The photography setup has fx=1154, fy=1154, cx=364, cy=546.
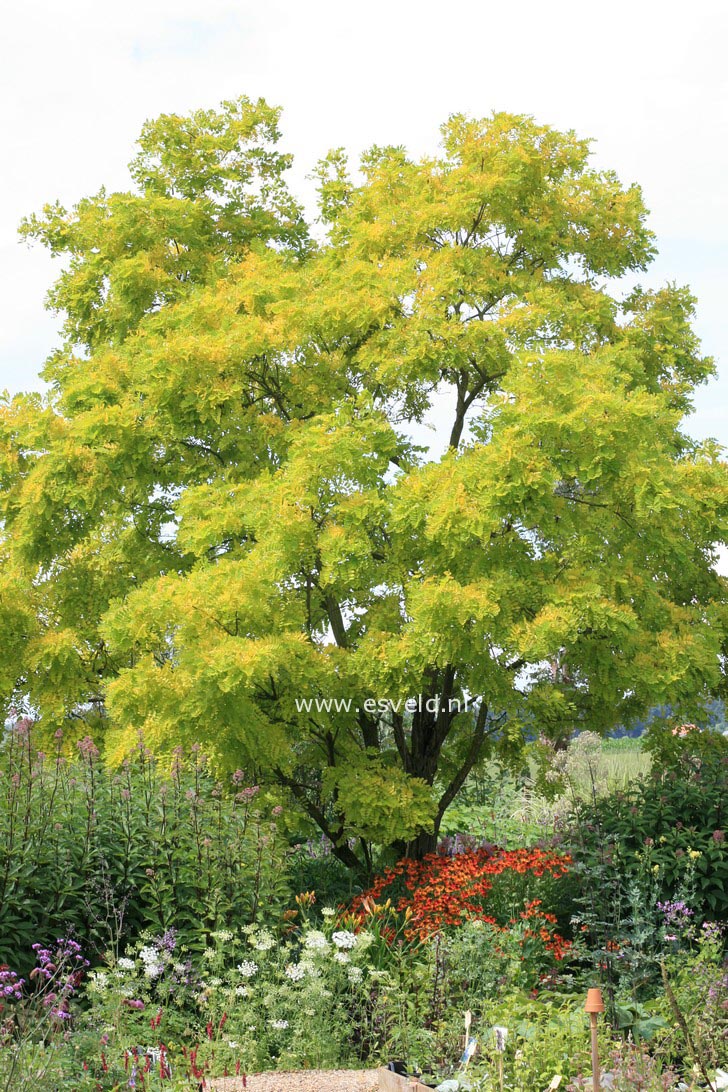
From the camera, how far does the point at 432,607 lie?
890 centimetres

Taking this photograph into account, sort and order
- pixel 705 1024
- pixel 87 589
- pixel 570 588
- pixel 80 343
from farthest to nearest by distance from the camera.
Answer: pixel 80 343 < pixel 87 589 < pixel 570 588 < pixel 705 1024

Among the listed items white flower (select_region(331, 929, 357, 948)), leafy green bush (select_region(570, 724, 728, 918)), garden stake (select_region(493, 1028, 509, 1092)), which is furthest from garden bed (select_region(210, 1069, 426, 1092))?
leafy green bush (select_region(570, 724, 728, 918))

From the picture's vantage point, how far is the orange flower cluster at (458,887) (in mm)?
8480

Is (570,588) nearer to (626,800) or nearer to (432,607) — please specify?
(432,607)

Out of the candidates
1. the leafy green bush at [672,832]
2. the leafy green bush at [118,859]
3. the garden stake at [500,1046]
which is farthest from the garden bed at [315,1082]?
the leafy green bush at [672,832]

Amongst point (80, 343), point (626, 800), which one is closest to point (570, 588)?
point (626, 800)

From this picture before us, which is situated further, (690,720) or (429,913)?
(690,720)

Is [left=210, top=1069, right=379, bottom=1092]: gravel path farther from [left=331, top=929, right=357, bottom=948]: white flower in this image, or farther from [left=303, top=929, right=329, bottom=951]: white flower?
[left=331, top=929, right=357, bottom=948]: white flower

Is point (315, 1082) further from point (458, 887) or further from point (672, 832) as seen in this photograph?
point (672, 832)

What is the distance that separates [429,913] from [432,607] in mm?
2310

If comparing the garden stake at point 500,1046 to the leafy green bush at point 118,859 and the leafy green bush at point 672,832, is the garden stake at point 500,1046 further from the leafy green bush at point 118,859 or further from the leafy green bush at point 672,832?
the leafy green bush at point 672,832

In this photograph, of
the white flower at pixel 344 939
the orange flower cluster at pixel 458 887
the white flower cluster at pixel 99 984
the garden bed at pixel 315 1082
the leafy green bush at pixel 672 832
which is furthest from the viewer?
the leafy green bush at pixel 672 832

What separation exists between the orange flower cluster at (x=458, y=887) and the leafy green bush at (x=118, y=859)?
3.27 ft

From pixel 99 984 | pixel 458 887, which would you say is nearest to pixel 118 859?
pixel 99 984
